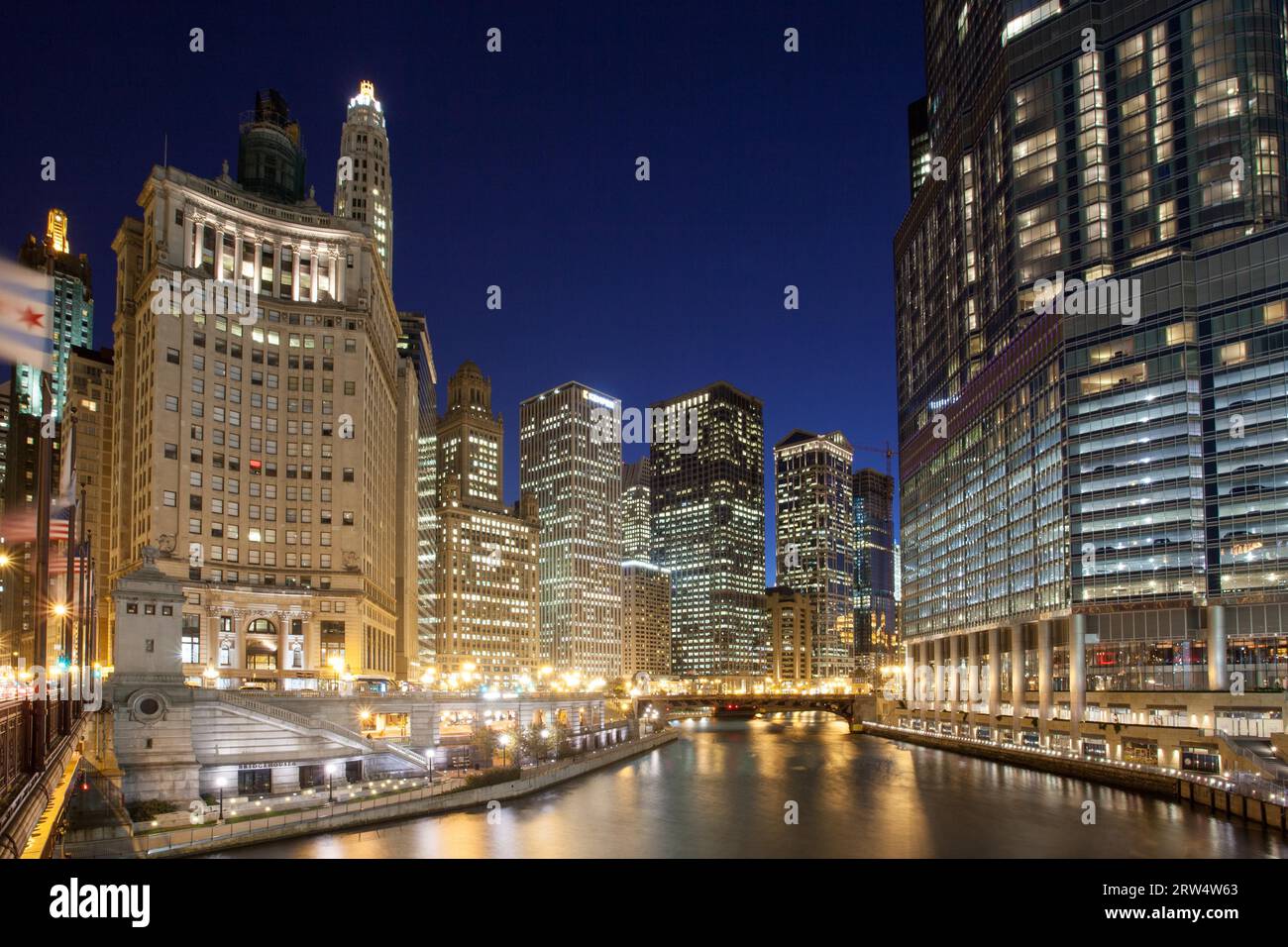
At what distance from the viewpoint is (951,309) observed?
16062 cm

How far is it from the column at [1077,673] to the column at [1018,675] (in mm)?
12152

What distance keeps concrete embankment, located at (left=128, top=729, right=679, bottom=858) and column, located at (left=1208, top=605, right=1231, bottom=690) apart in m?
60.1

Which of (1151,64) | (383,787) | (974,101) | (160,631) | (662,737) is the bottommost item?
(662,737)

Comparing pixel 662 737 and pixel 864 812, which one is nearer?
pixel 864 812

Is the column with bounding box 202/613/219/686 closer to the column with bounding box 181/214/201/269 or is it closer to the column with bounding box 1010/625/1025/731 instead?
the column with bounding box 181/214/201/269

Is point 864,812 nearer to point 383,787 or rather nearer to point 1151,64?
Result: point 383,787

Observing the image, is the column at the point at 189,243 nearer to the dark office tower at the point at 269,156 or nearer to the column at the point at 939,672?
the dark office tower at the point at 269,156

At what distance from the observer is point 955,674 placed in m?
150

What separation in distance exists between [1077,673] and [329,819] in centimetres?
7963

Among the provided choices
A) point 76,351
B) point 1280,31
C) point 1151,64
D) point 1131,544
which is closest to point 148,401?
point 76,351

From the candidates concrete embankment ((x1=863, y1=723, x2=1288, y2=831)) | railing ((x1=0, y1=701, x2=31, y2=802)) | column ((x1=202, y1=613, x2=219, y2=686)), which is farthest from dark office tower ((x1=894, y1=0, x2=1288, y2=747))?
railing ((x1=0, y1=701, x2=31, y2=802))

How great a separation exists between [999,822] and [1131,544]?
47984 mm

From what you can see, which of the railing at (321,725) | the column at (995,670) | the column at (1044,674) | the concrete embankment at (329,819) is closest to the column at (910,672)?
the column at (995,670)

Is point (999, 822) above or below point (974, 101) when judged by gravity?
below
